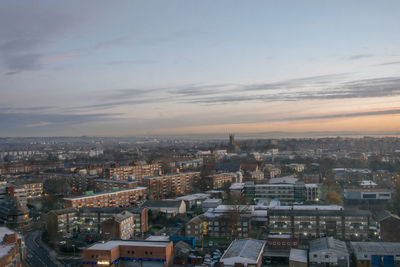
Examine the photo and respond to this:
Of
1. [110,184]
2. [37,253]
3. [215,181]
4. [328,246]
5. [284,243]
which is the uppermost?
[328,246]

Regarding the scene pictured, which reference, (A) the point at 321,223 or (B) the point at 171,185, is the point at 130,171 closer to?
(B) the point at 171,185

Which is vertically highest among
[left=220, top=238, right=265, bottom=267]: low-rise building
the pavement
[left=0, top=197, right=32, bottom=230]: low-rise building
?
[left=220, top=238, right=265, bottom=267]: low-rise building

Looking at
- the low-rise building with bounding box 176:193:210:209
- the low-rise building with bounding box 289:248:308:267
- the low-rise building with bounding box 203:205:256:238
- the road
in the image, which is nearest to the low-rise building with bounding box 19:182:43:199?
the road

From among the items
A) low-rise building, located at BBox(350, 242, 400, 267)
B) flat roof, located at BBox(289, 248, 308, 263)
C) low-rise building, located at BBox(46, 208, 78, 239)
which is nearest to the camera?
flat roof, located at BBox(289, 248, 308, 263)

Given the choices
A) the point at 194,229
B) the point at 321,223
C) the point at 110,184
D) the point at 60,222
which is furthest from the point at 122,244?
Answer: the point at 110,184

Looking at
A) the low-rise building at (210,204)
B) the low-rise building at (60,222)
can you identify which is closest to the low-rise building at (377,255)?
the low-rise building at (210,204)

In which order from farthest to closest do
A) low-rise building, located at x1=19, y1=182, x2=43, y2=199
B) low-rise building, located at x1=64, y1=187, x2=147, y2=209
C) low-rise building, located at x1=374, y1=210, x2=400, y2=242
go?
1. low-rise building, located at x1=19, y1=182, x2=43, y2=199
2. low-rise building, located at x1=64, y1=187, x2=147, y2=209
3. low-rise building, located at x1=374, y1=210, x2=400, y2=242

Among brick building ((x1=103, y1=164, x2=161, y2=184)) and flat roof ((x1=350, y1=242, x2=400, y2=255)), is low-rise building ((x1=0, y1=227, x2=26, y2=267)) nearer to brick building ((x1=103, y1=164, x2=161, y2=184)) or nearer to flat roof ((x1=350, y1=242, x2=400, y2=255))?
flat roof ((x1=350, y1=242, x2=400, y2=255))
